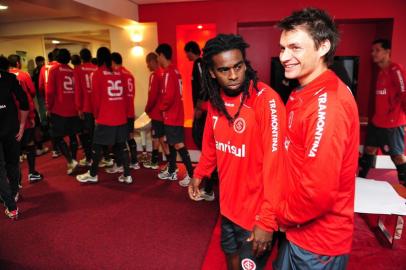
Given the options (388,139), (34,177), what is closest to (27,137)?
(34,177)

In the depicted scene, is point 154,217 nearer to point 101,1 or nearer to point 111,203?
point 111,203

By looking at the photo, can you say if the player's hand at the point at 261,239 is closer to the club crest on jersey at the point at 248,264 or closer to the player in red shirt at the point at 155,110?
the club crest on jersey at the point at 248,264

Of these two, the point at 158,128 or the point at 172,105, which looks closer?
the point at 172,105

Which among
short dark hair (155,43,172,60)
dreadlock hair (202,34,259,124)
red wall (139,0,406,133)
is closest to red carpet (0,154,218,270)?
dreadlock hair (202,34,259,124)

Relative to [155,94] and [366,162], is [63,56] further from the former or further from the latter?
[366,162]

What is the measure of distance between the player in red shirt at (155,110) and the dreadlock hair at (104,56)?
69 cm

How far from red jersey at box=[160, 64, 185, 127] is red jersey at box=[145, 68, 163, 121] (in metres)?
0.29

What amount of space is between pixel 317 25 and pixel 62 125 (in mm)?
4132

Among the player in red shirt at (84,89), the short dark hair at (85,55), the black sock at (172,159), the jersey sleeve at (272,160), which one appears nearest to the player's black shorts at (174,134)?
the black sock at (172,159)

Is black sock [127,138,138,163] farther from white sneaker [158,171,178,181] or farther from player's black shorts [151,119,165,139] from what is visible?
white sneaker [158,171,178,181]

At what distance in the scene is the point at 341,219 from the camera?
3.59 feet

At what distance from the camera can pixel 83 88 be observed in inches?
172

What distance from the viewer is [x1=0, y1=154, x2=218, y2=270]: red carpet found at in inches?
96.6

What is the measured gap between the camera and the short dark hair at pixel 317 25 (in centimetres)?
106
